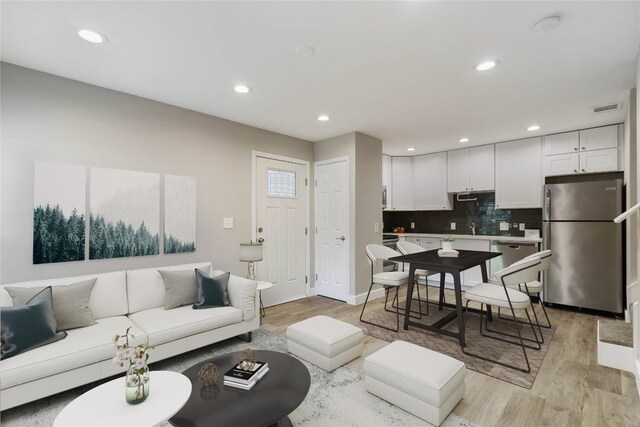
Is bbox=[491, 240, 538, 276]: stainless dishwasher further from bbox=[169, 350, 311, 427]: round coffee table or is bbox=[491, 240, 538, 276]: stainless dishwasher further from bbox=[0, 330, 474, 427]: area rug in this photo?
bbox=[169, 350, 311, 427]: round coffee table

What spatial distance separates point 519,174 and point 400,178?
6.73 ft

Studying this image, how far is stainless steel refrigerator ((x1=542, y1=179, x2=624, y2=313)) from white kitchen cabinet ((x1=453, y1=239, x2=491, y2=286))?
91 cm

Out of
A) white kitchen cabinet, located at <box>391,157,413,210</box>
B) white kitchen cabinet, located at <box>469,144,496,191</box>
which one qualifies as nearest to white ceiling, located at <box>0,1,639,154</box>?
white kitchen cabinet, located at <box>469,144,496,191</box>

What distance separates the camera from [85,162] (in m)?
2.86

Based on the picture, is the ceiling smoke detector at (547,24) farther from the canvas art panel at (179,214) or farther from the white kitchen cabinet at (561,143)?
the canvas art panel at (179,214)

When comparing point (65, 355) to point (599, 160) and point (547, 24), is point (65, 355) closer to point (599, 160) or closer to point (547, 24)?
point (547, 24)

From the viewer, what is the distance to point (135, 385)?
56.2 inches

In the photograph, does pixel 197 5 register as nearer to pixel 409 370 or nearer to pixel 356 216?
pixel 409 370

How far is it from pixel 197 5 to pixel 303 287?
12.9 feet

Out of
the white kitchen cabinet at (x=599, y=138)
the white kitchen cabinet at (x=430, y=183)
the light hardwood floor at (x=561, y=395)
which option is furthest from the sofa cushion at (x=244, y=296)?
the white kitchen cabinet at (x=599, y=138)

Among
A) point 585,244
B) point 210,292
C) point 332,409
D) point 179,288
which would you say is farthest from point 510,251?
point 179,288

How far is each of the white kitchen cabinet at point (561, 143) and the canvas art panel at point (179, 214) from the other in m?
5.09

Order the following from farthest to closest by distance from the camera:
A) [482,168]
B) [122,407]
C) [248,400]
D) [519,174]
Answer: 1. [482,168]
2. [519,174]
3. [248,400]
4. [122,407]

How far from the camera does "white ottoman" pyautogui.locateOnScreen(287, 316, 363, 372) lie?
2512 mm
